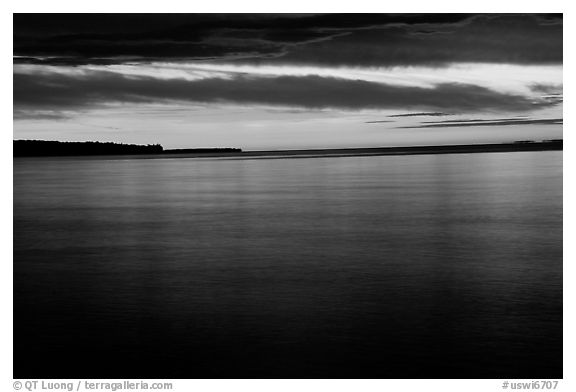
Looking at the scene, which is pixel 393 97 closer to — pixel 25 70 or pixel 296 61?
pixel 296 61

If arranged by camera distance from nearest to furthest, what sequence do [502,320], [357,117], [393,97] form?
[502,320] < [393,97] < [357,117]

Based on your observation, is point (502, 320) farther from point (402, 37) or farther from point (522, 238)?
point (402, 37)

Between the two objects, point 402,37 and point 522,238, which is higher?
point 402,37

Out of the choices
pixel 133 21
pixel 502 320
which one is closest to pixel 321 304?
pixel 502 320

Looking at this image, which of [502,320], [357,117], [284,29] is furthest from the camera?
[357,117]

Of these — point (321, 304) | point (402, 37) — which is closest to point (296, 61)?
point (402, 37)
